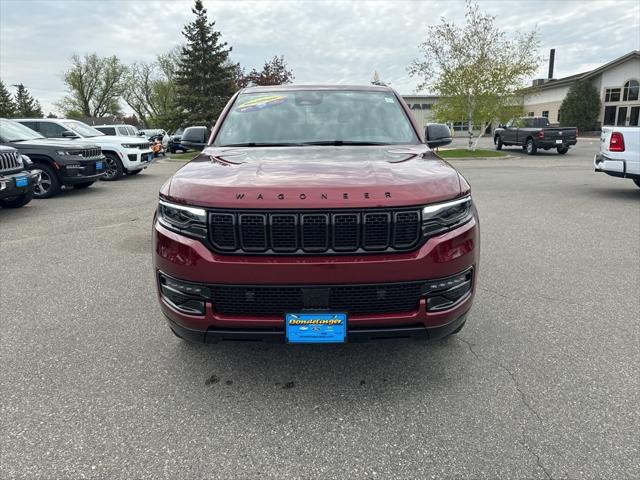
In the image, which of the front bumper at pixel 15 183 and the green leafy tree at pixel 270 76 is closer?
the front bumper at pixel 15 183

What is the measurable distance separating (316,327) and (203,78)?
29900 millimetres

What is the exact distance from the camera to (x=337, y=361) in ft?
10.1

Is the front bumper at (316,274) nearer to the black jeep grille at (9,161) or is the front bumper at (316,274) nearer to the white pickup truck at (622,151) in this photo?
the black jeep grille at (9,161)

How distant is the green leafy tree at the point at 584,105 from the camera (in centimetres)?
4066

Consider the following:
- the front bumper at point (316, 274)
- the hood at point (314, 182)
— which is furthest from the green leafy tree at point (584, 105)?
the front bumper at point (316, 274)

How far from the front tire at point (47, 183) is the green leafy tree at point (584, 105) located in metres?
43.6

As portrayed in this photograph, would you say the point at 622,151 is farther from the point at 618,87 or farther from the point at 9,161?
the point at 618,87

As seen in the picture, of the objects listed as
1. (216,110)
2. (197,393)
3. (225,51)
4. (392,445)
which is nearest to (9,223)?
(197,393)

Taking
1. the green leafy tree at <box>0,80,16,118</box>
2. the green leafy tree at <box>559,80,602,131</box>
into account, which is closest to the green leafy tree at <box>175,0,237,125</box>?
the green leafy tree at <box>559,80,602,131</box>

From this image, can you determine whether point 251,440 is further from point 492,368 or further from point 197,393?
point 492,368

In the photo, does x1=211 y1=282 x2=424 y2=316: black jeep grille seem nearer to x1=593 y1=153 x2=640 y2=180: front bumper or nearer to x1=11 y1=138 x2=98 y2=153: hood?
x1=593 y1=153 x2=640 y2=180: front bumper

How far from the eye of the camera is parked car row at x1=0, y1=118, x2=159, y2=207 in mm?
8070

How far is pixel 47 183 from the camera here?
33.4 ft

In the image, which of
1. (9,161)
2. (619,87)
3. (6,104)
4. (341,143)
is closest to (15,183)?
(9,161)
